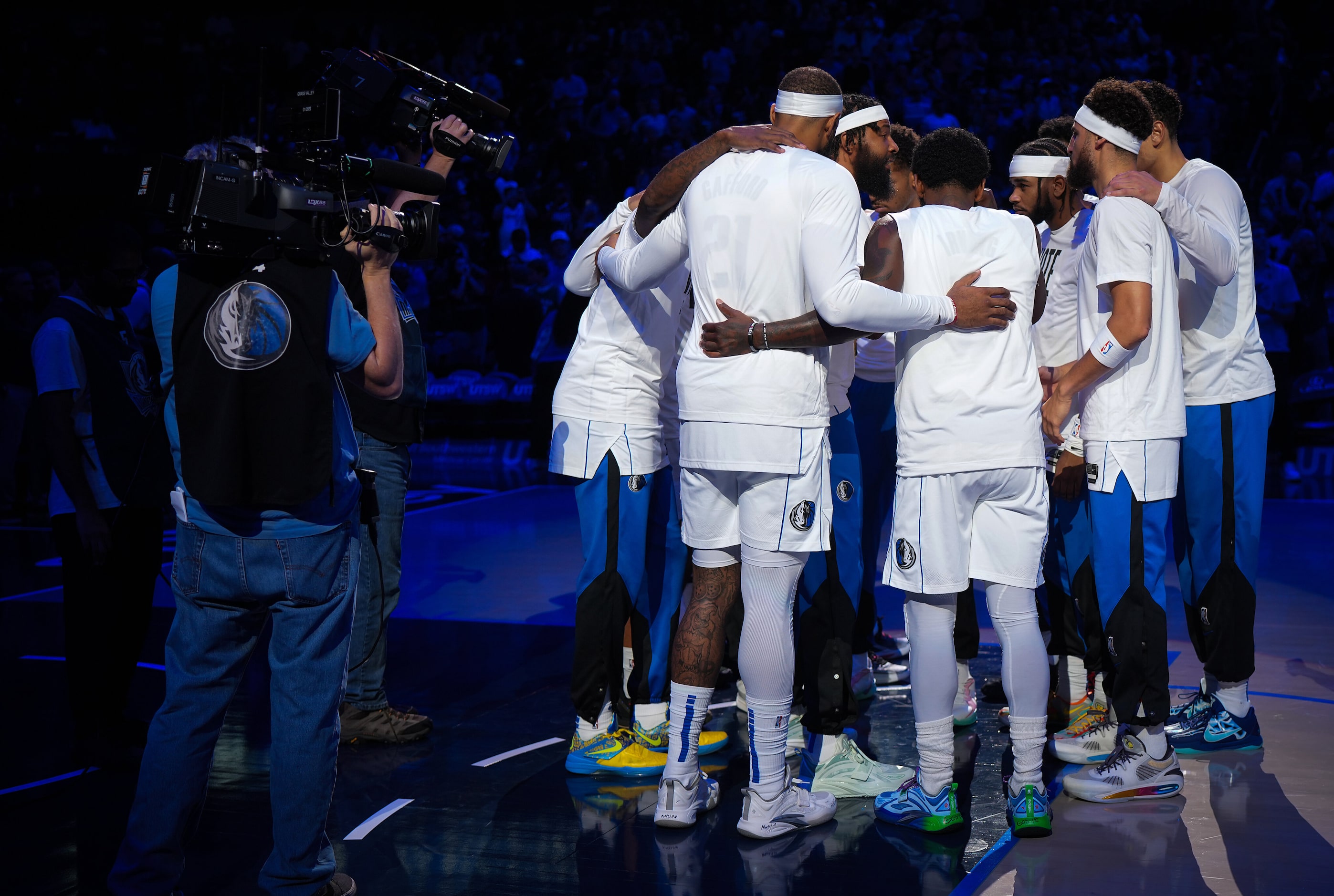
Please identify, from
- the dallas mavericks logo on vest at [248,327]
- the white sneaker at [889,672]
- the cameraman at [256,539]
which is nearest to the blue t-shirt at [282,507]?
the cameraman at [256,539]

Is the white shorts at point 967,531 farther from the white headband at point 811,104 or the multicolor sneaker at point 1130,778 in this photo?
the white headband at point 811,104

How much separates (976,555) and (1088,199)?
159 cm

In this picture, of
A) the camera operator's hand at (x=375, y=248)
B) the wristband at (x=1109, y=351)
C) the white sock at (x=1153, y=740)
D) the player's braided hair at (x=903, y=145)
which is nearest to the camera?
the camera operator's hand at (x=375, y=248)

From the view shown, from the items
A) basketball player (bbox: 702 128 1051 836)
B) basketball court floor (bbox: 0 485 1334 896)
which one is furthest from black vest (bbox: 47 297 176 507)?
basketball player (bbox: 702 128 1051 836)

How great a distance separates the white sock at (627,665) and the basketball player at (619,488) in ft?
0.10

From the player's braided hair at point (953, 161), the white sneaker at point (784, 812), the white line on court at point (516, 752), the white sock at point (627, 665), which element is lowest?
the white line on court at point (516, 752)

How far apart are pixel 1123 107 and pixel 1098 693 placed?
2025mm

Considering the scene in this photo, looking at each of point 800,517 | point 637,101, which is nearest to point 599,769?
point 800,517

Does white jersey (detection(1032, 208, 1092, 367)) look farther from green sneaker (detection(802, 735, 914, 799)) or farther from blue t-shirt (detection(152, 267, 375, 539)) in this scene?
blue t-shirt (detection(152, 267, 375, 539))

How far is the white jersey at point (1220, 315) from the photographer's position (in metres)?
3.86

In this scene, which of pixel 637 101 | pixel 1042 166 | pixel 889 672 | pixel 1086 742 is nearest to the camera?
pixel 1086 742

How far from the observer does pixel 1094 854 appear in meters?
3.08

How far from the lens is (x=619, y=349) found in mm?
3764

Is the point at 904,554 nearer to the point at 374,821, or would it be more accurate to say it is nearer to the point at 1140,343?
the point at 1140,343
